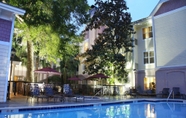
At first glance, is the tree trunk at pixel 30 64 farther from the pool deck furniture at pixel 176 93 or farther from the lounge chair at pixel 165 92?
the pool deck furniture at pixel 176 93

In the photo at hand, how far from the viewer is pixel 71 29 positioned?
53.5 feet

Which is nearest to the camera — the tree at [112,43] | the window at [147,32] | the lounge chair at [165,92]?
the lounge chair at [165,92]

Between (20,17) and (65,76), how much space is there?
13.3 meters

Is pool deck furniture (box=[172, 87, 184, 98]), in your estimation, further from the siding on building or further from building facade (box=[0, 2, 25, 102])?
building facade (box=[0, 2, 25, 102])

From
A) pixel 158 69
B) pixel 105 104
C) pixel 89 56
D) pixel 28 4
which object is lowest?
pixel 105 104

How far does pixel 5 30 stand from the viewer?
33.2ft

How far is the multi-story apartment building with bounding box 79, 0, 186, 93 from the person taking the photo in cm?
1691

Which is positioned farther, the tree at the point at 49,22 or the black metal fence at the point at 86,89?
the black metal fence at the point at 86,89

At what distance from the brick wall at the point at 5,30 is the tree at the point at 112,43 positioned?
→ 10950 mm

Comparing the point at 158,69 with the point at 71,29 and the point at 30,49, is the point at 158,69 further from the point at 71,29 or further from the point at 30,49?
the point at 30,49

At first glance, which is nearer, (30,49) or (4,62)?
(4,62)

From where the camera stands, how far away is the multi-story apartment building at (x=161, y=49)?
1691 centimetres

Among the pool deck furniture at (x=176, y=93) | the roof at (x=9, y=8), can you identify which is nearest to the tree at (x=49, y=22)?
the roof at (x=9, y=8)

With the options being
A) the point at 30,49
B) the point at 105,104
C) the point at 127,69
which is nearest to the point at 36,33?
the point at 30,49
